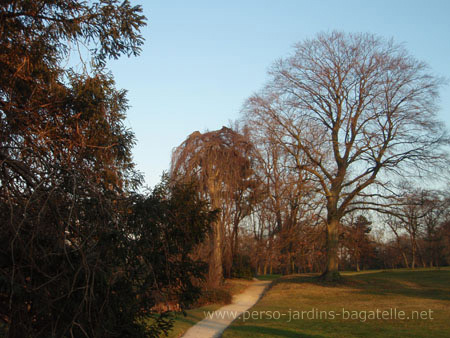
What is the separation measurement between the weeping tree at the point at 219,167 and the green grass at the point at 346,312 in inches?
189

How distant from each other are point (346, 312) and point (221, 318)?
4.03 meters

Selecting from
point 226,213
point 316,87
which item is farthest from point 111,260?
point 316,87

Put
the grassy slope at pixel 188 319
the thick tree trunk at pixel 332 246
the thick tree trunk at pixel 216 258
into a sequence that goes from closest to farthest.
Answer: the grassy slope at pixel 188 319
the thick tree trunk at pixel 216 258
the thick tree trunk at pixel 332 246

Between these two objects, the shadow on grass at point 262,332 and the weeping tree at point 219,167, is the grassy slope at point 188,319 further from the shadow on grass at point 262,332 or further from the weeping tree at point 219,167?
the weeping tree at point 219,167

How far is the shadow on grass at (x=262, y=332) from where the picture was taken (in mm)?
9352

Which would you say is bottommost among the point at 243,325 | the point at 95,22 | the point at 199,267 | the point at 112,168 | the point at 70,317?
the point at 243,325

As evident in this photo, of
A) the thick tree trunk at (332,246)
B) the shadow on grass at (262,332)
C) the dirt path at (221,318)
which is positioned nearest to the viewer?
the shadow on grass at (262,332)

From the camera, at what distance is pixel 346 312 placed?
12.9 meters

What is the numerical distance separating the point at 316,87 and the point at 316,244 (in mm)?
9161

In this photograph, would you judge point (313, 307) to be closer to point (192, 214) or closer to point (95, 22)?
point (192, 214)

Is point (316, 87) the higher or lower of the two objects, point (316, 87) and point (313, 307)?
the higher

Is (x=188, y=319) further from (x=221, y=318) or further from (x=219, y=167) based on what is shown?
(x=219, y=167)

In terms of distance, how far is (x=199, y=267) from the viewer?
570cm

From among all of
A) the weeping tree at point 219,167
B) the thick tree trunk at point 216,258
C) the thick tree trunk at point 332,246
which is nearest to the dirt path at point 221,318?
Answer: the thick tree trunk at point 216,258
